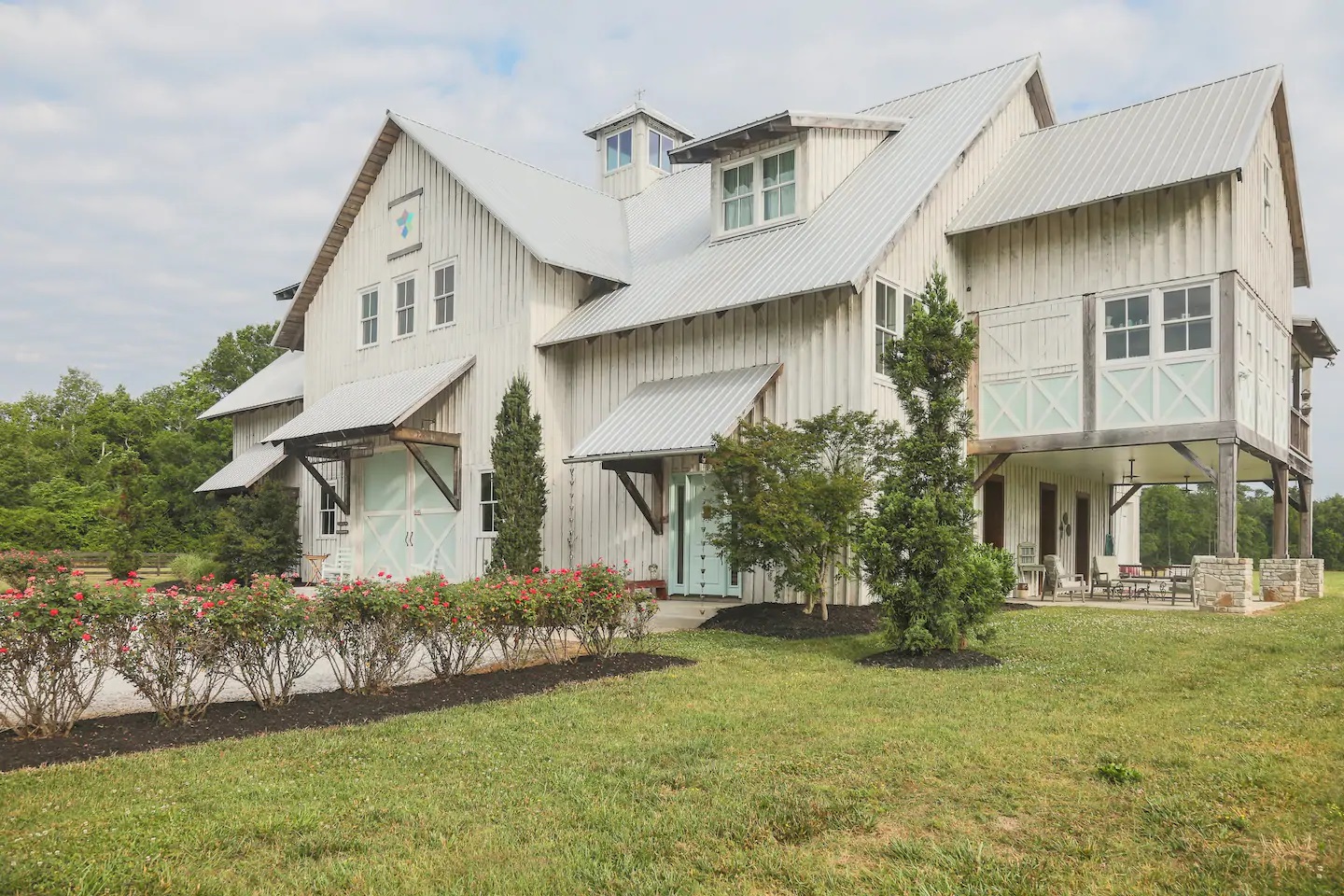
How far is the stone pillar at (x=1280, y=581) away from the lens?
17.7 metres

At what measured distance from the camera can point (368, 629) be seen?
27.3ft

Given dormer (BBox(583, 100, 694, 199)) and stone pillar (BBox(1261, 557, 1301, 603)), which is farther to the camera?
dormer (BBox(583, 100, 694, 199))

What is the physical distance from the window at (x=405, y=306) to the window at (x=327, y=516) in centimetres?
435

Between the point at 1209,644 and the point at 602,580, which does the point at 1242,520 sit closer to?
the point at 1209,644

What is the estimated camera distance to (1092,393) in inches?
627

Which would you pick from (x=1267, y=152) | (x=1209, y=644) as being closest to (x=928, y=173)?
(x=1267, y=152)

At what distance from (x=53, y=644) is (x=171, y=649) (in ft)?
2.46

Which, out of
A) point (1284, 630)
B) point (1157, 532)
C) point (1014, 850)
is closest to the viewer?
point (1014, 850)

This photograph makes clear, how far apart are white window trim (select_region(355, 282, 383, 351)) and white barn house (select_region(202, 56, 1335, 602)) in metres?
0.09

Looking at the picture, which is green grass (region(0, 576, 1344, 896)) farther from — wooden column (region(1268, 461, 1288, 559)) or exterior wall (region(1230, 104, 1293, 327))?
wooden column (region(1268, 461, 1288, 559))

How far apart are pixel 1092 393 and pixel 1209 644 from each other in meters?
5.80

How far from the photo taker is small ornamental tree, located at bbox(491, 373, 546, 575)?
16.8m

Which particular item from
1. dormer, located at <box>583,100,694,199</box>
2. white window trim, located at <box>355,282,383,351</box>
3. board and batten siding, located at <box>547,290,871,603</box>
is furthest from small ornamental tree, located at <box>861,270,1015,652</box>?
dormer, located at <box>583,100,694,199</box>


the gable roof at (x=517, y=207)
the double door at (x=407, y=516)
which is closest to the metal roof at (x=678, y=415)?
the gable roof at (x=517, y=207)
